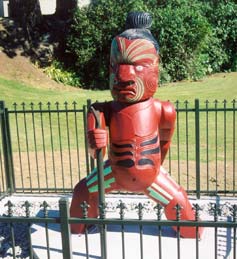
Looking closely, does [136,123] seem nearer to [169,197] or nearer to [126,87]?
[126,87]

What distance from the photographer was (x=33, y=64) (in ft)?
58.5

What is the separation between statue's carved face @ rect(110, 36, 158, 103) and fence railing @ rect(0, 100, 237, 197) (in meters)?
1.62

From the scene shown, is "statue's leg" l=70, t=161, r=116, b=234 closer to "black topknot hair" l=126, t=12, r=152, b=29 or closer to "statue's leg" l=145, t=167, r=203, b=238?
"statue's leg" l=145, t=167, r=203, b=238

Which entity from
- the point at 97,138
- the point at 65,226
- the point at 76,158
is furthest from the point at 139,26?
the point at 76,158

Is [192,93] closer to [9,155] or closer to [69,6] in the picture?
[69,6]

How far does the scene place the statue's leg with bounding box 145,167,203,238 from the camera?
538cm

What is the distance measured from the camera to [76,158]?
957cm

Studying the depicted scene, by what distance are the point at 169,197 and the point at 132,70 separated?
1.50m

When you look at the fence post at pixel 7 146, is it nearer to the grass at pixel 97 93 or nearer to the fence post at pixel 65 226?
the fence post at pixel 65 226

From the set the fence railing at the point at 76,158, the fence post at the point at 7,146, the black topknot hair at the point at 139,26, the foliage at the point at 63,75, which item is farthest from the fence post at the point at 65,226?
the foliage at the point at 63,75

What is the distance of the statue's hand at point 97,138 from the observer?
4741 millimetres

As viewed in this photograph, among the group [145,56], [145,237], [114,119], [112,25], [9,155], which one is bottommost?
[145,237]

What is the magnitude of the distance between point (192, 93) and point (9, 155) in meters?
9.42

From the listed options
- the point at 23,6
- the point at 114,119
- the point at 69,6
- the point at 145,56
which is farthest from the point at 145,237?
the point at 69,6
